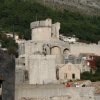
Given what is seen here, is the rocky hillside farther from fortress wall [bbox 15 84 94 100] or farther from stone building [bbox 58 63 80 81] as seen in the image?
fortress wall [bbox 15 84 94 100]

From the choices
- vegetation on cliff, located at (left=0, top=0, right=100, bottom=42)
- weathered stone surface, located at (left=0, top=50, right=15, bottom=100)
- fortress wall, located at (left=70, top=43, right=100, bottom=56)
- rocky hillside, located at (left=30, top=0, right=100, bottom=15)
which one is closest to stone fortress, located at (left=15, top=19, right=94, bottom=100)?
fortress wall, located at (left=70, top=43, right=100, bottom=56)

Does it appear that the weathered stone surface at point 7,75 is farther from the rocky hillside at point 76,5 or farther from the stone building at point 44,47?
the rocky hillside at point 76,5

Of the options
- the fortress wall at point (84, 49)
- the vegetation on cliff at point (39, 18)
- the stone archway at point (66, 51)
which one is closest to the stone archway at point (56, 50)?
the stone archway at point (66, 51)

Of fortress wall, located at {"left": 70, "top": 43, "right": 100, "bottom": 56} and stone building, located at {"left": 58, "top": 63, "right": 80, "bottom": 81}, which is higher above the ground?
fortress wall, located at {"left": 70, "top": 43, "right": 100, "bottom": 56}

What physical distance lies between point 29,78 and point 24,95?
473 inches

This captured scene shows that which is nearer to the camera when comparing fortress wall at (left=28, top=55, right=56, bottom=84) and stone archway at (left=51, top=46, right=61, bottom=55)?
fortress wall at (left=28, top=55, right=56, bottom=84)

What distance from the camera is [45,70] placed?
3112 centimetres

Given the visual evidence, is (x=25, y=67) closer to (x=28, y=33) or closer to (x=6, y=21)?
(x=28, y=33)

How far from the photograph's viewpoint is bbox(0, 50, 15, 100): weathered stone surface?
14.1 metres

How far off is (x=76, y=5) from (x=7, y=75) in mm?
78057

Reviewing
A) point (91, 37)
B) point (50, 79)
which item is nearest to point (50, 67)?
point (50, 79)

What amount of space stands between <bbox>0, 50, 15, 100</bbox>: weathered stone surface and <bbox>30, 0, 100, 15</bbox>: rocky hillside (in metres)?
71.0

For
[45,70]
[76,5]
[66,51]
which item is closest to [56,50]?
[66,51]

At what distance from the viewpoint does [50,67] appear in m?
31.8
